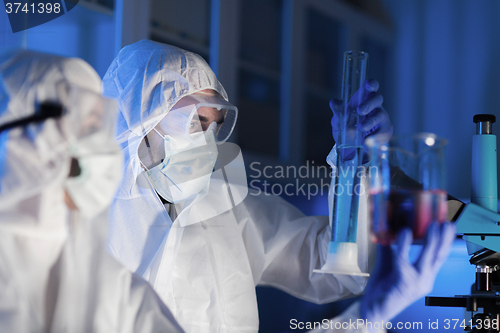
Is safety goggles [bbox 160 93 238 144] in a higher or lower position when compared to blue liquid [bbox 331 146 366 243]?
higher

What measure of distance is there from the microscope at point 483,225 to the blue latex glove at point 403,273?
0.29m

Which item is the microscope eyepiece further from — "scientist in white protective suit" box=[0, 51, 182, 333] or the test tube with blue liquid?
"scientist in white protective suit" box=[0, 51, 182, 333]

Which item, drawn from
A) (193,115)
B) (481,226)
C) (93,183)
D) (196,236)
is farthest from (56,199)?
(481,226)

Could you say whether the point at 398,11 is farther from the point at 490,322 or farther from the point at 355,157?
the point at 490,322

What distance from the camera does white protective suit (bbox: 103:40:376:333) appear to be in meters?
1.11

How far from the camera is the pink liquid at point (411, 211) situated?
667 millimetres

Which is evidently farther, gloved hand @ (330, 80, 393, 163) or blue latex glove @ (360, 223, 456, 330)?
gloved hand @ (330, 80, 393, 163)

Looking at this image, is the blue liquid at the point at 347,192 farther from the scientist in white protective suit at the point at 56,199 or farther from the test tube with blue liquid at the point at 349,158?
the scientist in white protective suit at the point at 56,199

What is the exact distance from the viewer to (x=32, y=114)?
683mm

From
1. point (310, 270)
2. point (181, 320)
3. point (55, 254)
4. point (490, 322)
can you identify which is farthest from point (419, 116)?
point (55, 254)

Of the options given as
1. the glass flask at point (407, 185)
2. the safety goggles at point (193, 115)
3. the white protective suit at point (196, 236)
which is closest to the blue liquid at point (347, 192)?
the white protective suit at point (196, 236)

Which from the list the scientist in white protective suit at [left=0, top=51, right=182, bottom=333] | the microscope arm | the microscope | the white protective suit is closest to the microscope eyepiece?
the microscope

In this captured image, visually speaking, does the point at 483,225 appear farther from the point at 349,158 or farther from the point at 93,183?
the point at 93,183

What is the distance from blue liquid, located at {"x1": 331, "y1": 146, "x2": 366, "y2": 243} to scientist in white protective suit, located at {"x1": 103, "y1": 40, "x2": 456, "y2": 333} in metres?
0.08
